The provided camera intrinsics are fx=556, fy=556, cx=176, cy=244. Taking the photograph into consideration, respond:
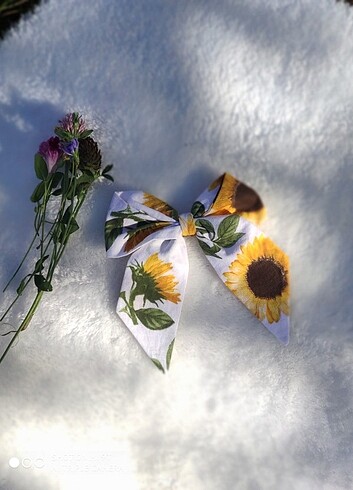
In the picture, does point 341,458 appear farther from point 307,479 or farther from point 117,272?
point 117,272

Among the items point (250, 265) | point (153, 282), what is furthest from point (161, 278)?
point (250, 265)

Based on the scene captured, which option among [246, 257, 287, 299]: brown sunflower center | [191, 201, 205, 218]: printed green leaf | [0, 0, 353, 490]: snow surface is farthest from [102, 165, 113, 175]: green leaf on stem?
[246, 257, 287, 299]: brown sunflower center

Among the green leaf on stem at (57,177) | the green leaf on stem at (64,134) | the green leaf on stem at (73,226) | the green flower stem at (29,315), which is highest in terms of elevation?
the green leaf on stem at (64,134)

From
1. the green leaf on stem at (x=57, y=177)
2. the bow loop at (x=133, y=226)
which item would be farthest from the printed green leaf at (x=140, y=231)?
the green leaf on stem at (x=57, y=177)

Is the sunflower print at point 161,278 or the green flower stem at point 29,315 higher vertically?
the sunflower print at point 161,278

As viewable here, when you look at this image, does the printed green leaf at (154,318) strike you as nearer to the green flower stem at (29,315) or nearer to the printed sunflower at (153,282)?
the printed sunflower at (153,282)
